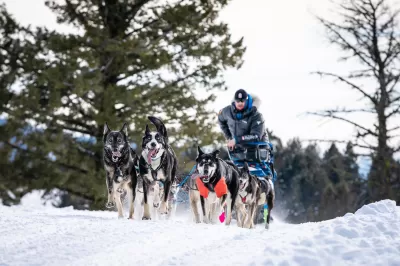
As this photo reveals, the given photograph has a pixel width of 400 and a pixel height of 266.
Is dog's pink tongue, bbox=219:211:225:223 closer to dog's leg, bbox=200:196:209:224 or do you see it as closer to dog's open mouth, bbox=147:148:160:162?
dog's leg, bbox=200:196:209:224

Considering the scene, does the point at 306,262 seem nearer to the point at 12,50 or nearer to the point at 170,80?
the point at 170,80

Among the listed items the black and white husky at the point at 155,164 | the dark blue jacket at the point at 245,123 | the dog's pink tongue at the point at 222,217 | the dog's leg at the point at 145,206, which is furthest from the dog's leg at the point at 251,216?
the dog's leg at the point at 145,206

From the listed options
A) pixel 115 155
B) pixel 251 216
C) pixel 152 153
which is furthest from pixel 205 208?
pixel 115 155

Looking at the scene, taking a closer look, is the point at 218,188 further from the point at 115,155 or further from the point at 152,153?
the point at 115,155

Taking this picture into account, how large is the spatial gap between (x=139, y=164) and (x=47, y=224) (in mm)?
1519

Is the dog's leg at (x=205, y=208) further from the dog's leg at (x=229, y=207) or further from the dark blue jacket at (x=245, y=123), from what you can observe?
the dark blue jacket at (x=245, y=123)

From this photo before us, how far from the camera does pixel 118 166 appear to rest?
8.09 meters

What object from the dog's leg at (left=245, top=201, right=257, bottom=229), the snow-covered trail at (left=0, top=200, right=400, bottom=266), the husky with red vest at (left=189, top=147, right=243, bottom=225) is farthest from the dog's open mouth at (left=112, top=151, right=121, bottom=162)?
the dog's leg at (left=245, top=201, right=257, bottom=229)

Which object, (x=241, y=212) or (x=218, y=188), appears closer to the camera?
(x=218, y=188)

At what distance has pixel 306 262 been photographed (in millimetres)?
5551

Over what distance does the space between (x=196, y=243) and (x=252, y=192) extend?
2.55 metres

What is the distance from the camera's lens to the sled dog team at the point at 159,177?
7918 mm

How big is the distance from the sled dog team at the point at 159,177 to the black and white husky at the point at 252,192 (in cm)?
2

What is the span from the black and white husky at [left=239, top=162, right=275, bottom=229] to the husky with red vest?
0.21 m
